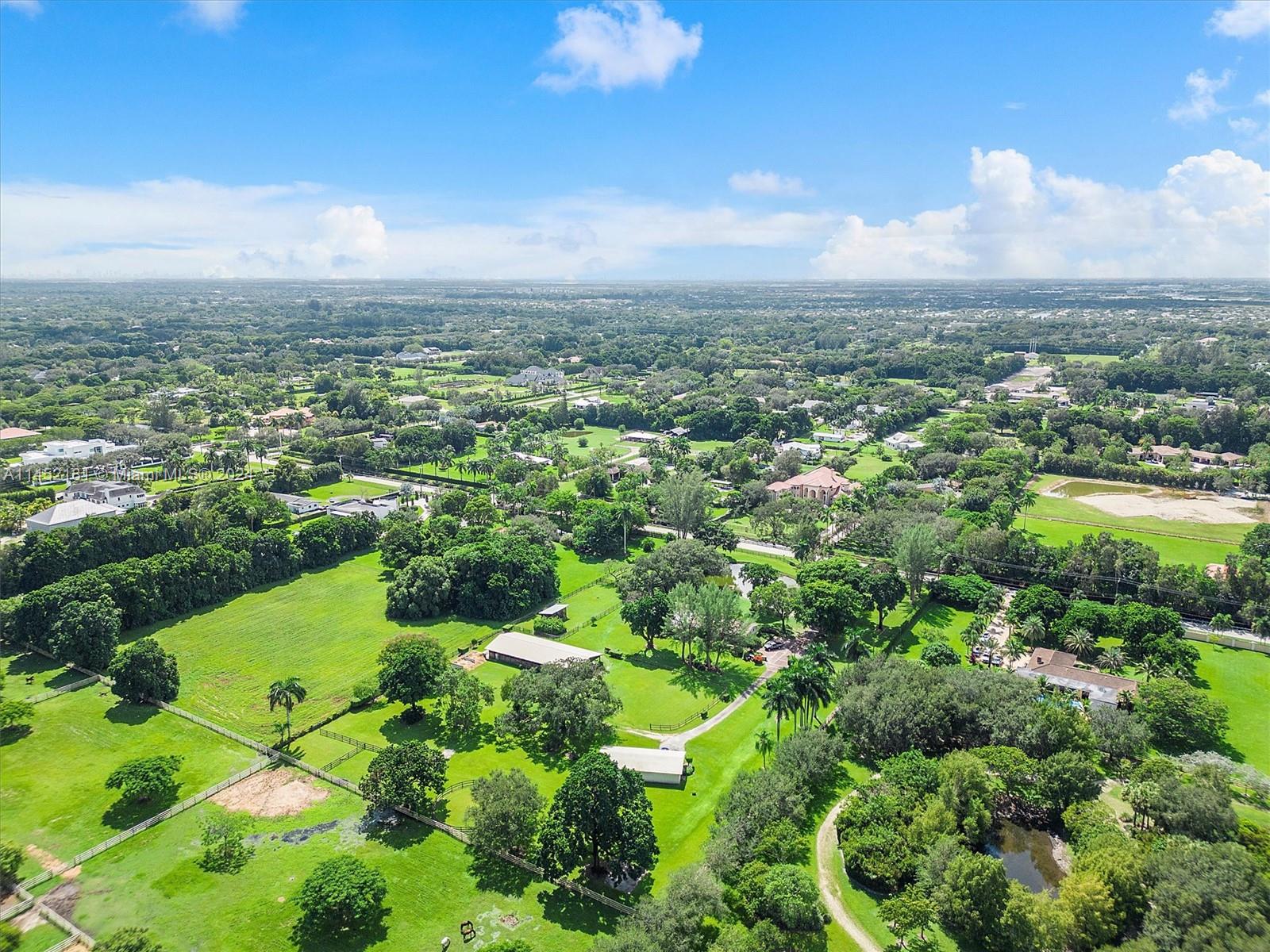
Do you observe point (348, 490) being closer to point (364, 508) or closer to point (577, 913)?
point (364, 508)

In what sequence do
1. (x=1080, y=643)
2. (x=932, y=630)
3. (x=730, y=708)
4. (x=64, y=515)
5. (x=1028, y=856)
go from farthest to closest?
(x=64, y=515)
(x=932, y=630)
(x=1080, y=643)
(x=730, y=708)
(x=1028, y=856)

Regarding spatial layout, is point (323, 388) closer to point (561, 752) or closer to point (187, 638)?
point (187, 638)

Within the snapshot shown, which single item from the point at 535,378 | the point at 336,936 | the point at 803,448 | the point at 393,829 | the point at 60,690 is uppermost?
the point at 535,378

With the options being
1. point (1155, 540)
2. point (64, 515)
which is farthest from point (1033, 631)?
point (64, 515)

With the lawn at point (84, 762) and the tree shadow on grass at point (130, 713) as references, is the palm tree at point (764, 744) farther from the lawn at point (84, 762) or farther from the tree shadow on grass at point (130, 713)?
the tree shadow on grass at point (130, 713)

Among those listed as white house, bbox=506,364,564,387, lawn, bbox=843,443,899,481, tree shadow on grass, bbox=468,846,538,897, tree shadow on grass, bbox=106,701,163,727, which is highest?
white house, bbox=506,364,564,387

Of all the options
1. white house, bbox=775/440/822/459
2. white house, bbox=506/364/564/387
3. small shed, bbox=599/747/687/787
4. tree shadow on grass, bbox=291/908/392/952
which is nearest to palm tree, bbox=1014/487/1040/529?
white house, bbox=775/440/822/459

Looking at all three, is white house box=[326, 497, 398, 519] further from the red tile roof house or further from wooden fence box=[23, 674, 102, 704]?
the red tile roof house
